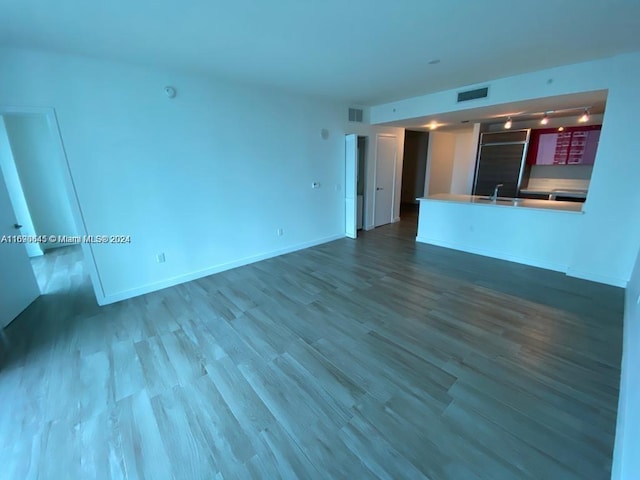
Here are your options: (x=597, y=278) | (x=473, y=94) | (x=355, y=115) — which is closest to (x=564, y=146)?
(x=473, y=94)

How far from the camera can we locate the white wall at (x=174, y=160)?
2754 millimetres

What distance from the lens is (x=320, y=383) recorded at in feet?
6.48

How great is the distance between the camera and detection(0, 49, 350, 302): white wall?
9.04 feet

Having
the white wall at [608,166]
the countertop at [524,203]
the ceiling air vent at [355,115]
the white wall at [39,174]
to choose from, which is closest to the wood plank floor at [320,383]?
the white wall at [608,166]

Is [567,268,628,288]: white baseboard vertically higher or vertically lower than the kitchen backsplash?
lower

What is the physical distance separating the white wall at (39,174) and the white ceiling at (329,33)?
3902 mm

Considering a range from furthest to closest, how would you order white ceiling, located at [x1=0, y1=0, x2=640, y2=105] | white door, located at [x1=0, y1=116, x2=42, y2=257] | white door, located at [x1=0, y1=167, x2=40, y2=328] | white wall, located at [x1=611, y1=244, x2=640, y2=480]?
white door, located at [x1=0, y1=116, x2=42, y2=257], white door, located at [x1=0, y1=167, x2=40, y2=328], white ceiling, located at [x1=0, y1=0, x2=640, y2=105], white wall, located at [x1=611, y1=244, x2=640, y2=480]

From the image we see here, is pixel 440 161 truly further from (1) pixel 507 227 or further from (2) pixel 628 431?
(2) pixel 628 431

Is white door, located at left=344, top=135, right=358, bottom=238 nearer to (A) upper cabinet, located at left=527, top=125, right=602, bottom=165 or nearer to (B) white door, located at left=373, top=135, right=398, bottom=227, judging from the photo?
(B) white door, located at left=373, top=135, right=398, bottom=227

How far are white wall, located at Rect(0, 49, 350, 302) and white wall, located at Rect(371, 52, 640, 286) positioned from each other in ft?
10.5

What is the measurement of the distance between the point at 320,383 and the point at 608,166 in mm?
4111

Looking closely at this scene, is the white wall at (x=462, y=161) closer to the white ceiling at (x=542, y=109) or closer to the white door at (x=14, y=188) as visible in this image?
the white ceiling at (x=542, y=109)

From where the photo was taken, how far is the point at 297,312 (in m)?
2.91

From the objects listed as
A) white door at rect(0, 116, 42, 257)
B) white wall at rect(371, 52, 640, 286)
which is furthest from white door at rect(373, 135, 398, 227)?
white door at rect(0, 116, 42, 257)
